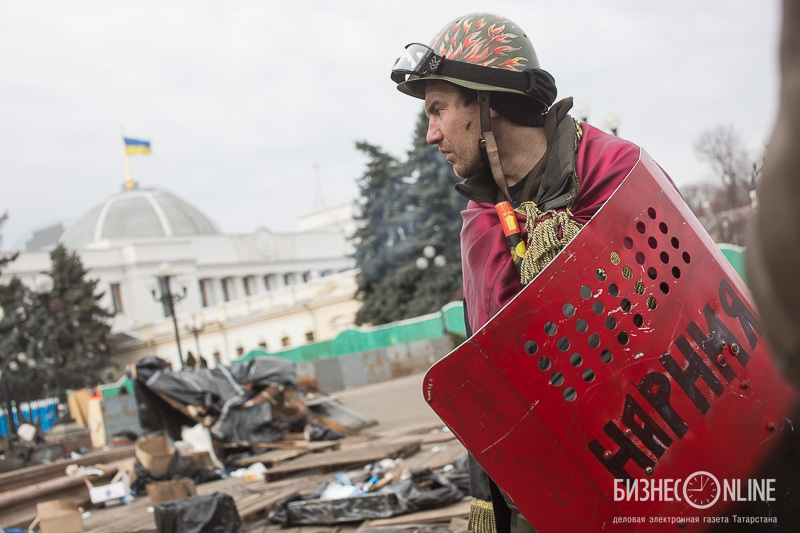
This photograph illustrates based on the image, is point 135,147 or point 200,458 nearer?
point 200,458

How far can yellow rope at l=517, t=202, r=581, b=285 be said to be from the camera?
68.2 inches

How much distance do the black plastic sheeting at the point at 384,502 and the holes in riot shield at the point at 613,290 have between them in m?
3.84

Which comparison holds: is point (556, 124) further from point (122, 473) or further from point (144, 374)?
point (144, 374)

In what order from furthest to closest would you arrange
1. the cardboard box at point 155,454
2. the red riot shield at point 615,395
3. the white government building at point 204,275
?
1. the white government building at point 204,275
2. the cardboard box at point 155,454
3. the red riot shield at point 615,395

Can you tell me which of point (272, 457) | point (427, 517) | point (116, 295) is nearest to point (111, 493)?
point (272, 457)

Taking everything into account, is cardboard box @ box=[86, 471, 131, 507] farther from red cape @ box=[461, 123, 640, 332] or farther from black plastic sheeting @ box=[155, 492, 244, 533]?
red cape @ box=[461, 123, 640, 332]

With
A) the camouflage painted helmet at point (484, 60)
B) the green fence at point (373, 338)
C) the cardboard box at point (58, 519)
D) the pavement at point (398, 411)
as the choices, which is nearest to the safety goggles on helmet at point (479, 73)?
the camouflage painted helmet at point (484, 60)

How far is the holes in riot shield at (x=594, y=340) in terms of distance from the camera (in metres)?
1.44

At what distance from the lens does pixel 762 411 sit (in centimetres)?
144

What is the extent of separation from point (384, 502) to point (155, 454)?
4.78 meters

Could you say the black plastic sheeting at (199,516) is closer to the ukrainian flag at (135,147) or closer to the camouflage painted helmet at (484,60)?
the camouflage painted helmet at (484,60)

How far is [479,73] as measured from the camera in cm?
192

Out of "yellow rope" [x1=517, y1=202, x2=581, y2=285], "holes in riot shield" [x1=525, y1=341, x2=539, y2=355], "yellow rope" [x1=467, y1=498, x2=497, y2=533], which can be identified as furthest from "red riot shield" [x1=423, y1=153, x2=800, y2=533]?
"yellow rope" [x1=467, y1=498, x2=497, y2=533]

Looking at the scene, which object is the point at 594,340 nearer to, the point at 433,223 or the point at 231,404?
the point at 231,404
